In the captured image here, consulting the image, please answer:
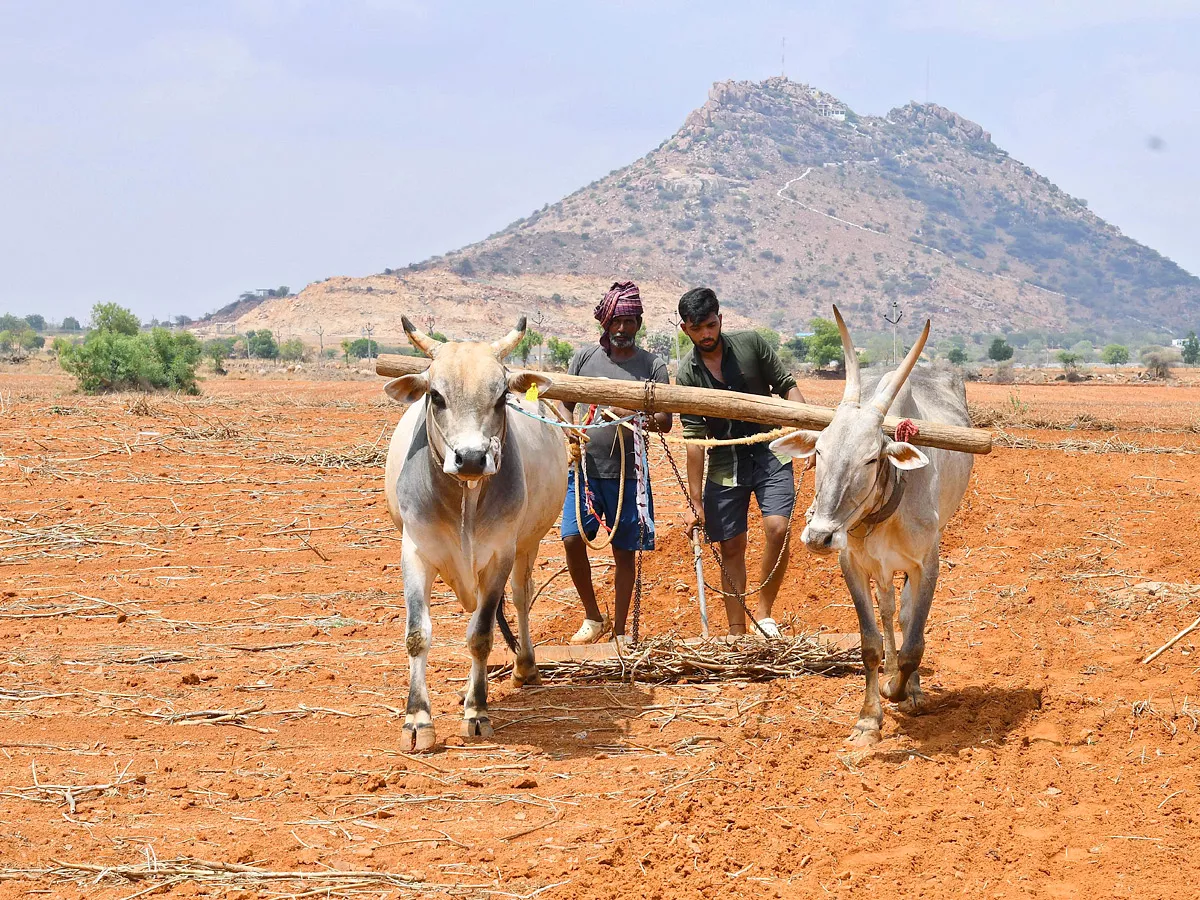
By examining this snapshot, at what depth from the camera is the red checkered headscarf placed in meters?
7.17

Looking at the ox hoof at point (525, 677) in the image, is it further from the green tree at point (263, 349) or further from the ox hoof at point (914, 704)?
the green tree at point (263, 349)

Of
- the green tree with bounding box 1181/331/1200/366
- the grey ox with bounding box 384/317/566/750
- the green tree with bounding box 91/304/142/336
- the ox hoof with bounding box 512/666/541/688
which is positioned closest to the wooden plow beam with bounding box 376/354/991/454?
the grey ox with bounding box 384/317/566/750

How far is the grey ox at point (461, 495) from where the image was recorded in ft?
18.2

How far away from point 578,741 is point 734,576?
6.02 feet

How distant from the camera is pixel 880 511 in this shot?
18.2 ft

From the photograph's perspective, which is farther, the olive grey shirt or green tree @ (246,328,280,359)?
green tree @ (246,328,280,359)

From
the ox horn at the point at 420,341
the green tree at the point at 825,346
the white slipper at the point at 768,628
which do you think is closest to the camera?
the ox horn at the point at 420,341

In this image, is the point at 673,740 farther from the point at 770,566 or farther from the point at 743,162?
the point at 743,162

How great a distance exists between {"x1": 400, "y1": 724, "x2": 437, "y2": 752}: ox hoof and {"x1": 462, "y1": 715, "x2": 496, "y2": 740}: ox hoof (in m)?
0.24

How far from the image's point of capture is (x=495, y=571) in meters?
6.12

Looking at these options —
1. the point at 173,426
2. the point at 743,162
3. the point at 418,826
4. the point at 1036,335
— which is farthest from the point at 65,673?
the point at 743,162

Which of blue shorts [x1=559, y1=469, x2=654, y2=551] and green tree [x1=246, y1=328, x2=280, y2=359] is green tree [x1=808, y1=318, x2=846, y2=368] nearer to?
green tree [x1=246, y1=328, x2=280, y2=359]

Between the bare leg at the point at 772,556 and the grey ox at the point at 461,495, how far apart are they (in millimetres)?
1498

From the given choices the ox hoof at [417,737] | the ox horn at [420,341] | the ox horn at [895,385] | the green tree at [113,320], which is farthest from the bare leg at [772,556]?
the green tree at [113,320]
